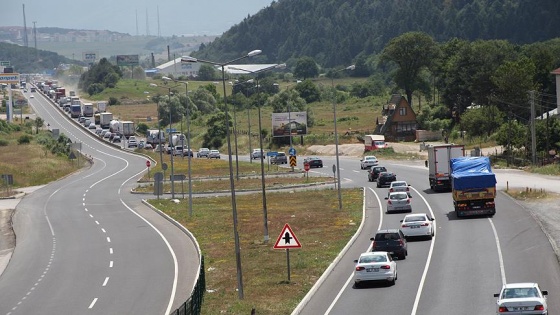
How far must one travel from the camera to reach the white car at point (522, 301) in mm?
29453

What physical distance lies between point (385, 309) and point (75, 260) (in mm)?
23407

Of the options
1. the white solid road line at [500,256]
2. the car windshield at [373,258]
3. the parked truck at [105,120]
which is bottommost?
the white solid road line at [500,256]

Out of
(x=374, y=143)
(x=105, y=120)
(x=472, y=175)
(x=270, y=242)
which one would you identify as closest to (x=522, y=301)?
(x=270, y=242)

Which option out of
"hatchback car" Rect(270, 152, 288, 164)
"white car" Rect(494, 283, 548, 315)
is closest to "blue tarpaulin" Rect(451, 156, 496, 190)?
"white car" Rect(494, 283, 548, 315)

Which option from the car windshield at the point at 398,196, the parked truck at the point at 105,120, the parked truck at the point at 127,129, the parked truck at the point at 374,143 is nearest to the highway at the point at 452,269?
the car windshield at the point at 398,196

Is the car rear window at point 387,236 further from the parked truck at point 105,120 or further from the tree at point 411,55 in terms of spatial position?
the parked truck at point 105,120

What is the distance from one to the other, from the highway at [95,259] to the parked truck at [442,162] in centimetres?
1887

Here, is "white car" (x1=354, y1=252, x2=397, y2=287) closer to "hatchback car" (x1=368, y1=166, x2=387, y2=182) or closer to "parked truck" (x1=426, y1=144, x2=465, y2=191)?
"parked truck" (x1=426, y1=144, x2=465, y2=191)

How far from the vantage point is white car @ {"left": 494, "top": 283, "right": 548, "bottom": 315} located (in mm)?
29453

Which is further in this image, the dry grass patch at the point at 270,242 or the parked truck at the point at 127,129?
the parked truck at the point at 127,129

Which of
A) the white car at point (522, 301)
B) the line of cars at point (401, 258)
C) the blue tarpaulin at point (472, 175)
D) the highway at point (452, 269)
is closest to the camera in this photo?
the white car at point (522, 301)

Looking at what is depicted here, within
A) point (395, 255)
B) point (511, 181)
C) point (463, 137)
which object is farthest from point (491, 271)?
point (463, 137)

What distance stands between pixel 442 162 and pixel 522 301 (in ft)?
146

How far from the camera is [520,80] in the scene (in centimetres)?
10981
